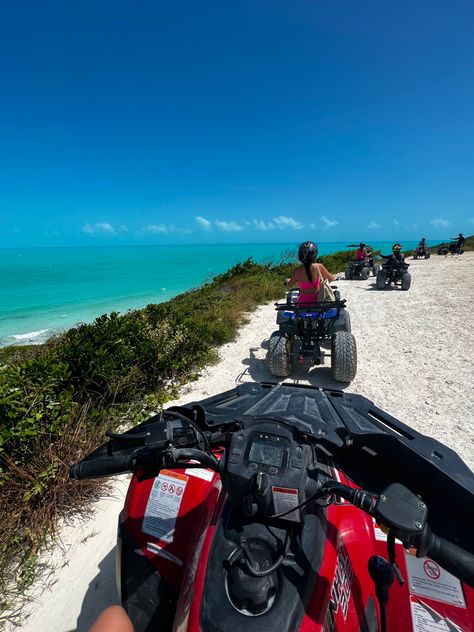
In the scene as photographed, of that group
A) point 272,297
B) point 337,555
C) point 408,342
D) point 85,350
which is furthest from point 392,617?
point 272,297

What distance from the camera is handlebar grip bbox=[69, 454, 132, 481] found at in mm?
1085

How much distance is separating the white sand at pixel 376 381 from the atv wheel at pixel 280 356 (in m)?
0.33

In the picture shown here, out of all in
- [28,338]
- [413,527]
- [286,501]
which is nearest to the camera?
[413,527]

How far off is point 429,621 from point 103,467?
1.44 m

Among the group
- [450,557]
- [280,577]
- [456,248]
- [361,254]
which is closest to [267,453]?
[280,577]

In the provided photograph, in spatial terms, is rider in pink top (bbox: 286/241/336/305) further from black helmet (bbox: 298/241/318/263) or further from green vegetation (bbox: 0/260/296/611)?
green vegetation (bbox: 0/260/296/611)

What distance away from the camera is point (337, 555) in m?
0.91

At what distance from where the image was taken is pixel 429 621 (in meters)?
1.20

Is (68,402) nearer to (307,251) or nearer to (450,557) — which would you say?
(450,557)

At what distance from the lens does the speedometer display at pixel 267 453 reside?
0.88 m

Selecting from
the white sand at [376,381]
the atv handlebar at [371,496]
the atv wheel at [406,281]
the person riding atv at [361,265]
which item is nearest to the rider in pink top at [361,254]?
the person riding atv at [361,265]

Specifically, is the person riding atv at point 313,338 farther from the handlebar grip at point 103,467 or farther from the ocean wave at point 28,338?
the ocean wave at point 28,338

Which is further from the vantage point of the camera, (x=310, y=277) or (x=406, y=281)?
(x=406, y=281)

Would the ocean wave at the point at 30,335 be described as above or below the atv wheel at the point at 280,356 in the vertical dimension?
below
